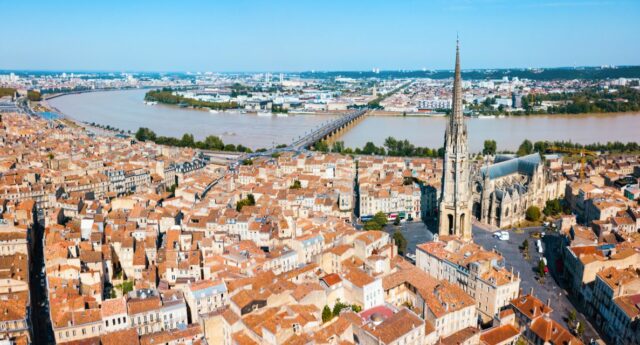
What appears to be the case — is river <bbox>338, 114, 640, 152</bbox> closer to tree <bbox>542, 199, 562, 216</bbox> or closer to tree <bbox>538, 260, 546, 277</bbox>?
tree <bbox>542, 199, 562, 216</bbox>

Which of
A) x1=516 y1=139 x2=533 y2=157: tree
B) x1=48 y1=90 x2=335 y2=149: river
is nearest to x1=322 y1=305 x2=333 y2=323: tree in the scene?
x1=516 y1=139 x2=533 y2=157: tree

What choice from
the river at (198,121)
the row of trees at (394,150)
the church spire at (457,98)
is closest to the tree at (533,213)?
the church spire at (457,98)

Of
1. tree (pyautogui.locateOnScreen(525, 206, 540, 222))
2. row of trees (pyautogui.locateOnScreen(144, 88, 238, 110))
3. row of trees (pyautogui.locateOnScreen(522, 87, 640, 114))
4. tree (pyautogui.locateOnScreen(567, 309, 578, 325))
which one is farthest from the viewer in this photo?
row of trees (pyautogui.locateOnScreen(144, 88, 238, 110))

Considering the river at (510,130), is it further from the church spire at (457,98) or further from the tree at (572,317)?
the tree at (572,317)

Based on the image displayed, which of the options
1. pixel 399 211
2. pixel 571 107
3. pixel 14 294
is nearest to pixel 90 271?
pixel 14 294

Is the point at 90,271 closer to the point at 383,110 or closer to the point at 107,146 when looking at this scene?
the point at 107,146

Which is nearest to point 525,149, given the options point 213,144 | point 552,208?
point 552,208
